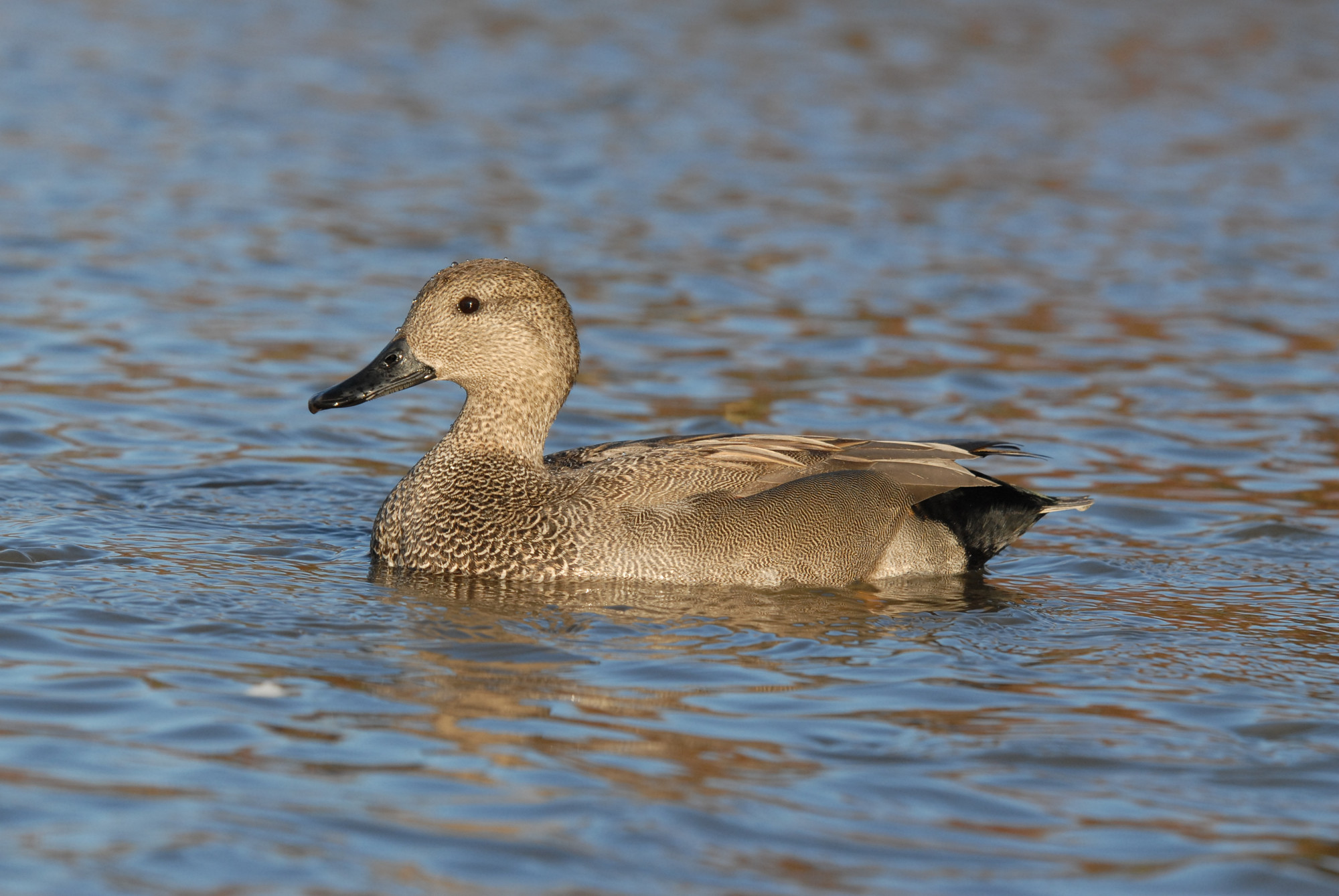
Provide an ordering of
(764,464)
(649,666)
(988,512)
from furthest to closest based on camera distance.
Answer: (988,512) → (764,464) → (649,666)

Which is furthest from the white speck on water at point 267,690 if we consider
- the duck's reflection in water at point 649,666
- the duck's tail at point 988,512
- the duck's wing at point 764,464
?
the duck's tail at point 988,512

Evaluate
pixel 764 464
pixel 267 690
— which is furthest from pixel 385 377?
pixel 267 690

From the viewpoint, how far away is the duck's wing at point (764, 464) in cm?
713

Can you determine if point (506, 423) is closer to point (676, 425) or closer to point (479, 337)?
point (479, 337)

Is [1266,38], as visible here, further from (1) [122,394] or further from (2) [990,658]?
(2) [990,658]

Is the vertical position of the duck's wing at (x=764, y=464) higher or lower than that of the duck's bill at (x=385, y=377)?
lower

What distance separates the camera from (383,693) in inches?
216

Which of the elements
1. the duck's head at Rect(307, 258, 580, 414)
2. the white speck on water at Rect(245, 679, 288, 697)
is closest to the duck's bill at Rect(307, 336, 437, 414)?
the duck's head at Rect(307, 258, 580, 414)

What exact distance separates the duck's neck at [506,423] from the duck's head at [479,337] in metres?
0.03

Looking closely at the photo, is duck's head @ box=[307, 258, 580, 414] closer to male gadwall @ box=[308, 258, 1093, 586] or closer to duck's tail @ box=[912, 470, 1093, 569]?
male gadwall @ box=[308, 258, 1093, 586]

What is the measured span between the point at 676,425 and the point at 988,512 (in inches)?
98.9

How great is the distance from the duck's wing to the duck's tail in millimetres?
143

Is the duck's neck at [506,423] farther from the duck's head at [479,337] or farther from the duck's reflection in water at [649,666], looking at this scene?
the duck's reflection in water at [649,666]

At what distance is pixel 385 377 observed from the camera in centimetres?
743
